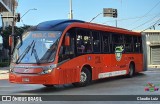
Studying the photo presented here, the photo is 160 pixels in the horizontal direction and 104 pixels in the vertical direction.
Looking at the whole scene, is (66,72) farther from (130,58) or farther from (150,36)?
(150,36)

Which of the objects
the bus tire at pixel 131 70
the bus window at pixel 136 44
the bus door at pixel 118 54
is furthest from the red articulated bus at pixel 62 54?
the bus window at pixel 136 44

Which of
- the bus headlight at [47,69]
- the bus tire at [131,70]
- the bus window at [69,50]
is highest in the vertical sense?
the bus window at [69,50]

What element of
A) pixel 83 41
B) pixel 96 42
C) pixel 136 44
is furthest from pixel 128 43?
pixel 83 41

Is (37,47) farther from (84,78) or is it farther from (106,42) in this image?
(106,42)

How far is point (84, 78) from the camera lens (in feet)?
61.2

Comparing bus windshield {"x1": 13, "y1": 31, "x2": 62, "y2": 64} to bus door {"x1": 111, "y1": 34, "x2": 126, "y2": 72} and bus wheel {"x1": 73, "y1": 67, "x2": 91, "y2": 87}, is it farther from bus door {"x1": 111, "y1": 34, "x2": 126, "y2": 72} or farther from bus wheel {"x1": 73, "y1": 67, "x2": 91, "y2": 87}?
bus door {"x1": 111, "y1": 34, "x2": 126, "y2": 72}

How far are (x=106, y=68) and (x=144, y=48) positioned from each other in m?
6.91

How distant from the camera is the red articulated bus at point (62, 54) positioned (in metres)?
16.4

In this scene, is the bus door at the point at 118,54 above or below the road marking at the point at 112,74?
above

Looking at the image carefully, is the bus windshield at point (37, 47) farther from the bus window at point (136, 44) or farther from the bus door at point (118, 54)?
the bus window at point (136, 44)

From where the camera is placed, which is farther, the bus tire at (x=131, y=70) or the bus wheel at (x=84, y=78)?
the bus tire at (x=131, y=70)

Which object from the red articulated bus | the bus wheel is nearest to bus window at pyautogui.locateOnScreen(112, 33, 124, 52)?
the red articulated bus

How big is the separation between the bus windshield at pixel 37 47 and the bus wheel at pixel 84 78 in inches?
91.3

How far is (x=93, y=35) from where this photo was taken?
20.0 metres
